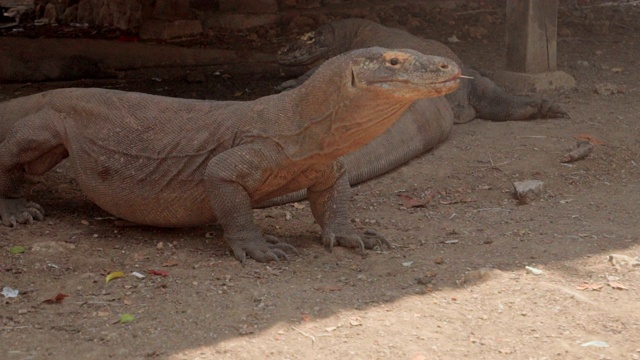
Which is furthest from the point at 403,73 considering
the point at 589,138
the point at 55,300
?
the point at 589,138

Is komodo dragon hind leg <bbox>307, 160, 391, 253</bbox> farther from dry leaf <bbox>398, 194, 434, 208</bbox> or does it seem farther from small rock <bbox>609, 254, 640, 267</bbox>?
small rock <bbox>609, 254, 640, 267</bbox>

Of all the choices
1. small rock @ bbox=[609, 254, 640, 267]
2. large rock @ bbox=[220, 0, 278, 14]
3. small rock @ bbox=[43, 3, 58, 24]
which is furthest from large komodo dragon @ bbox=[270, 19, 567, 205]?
small rock @ bbox=[43, 3, 58, 24]

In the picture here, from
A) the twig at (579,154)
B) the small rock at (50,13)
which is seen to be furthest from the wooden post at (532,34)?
Answer: the small rock at (50,13)

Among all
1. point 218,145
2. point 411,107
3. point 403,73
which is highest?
point 403,73

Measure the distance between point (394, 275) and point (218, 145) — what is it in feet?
3.57

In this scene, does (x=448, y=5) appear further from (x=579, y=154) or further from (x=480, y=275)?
(x=480, y=275)

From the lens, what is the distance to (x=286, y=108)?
4340mm

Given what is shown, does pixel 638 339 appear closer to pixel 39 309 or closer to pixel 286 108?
pixel 286 108

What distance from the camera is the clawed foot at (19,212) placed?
5031 millimetres

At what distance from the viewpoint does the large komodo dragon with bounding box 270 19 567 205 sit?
6055 mm

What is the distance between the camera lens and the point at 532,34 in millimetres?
7684

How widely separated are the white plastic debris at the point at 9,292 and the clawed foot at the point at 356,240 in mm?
1490

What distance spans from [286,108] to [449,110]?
9.86 ft

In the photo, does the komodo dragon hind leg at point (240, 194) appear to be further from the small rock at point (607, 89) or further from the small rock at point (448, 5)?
the small rock at point (448, 5)
